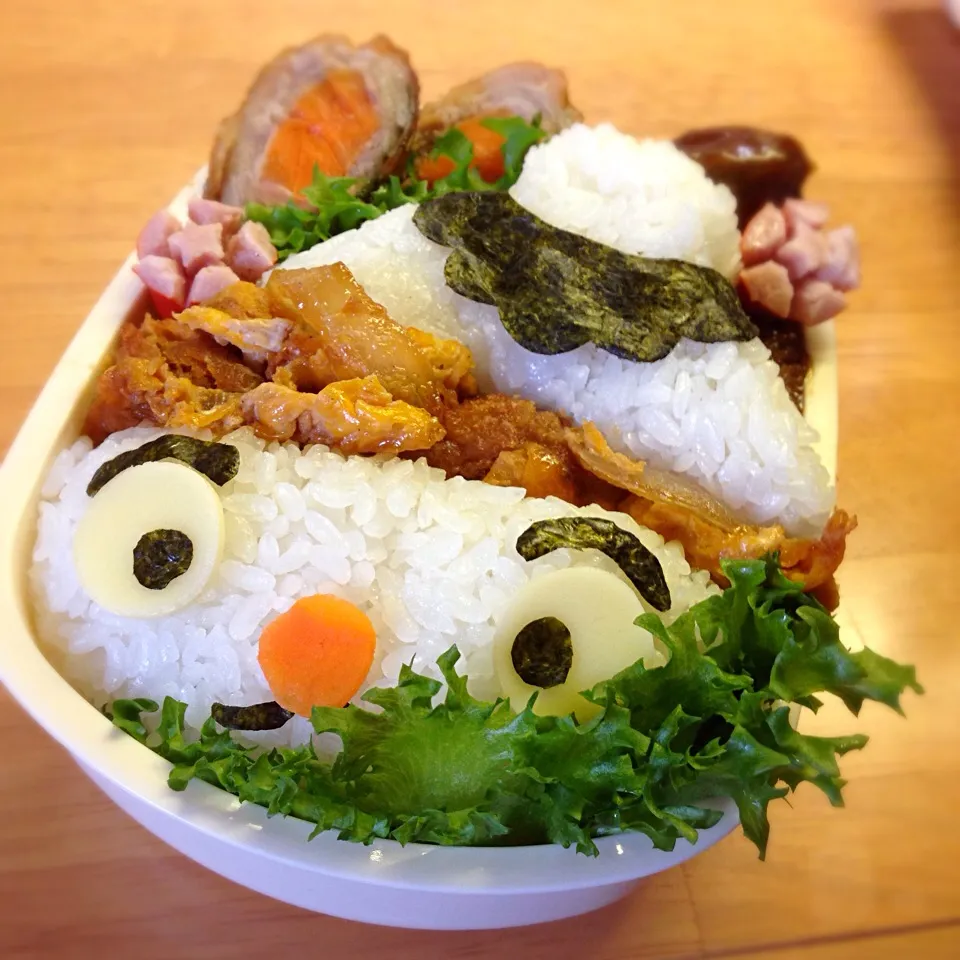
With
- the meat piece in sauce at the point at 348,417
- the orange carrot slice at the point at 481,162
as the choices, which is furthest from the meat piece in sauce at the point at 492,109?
the meat piece in sauce at the point at 348,417

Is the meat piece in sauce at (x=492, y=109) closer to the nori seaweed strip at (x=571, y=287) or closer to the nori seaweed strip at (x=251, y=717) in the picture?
the nori seaweed strip at (x=571, y=287)

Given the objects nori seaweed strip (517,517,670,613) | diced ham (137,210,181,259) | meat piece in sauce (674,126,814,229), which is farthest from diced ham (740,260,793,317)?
diced ham (137,210,181,259)

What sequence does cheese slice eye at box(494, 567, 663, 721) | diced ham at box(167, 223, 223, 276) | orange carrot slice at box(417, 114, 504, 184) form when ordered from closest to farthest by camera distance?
cheese slice eye at box(494, 567, 663, 721) → diced ham at box(167, 223, 223, 276) → orange carrot slice at box(417, 114, 504, 184)

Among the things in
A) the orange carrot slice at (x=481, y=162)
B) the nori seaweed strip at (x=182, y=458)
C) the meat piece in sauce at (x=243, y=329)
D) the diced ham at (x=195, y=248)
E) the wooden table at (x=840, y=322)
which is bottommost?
the wooden table at (x=840, y=322)

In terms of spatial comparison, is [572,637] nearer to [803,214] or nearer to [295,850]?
[295,850]

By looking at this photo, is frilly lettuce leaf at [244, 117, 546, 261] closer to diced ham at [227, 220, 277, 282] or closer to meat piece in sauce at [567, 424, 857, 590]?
diced ham at [227, 220, 277, 282]

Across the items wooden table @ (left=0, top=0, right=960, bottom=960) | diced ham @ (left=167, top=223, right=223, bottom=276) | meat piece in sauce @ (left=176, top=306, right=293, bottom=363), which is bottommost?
wooden table @ (left=0, top=0, right=960, bottom=960)

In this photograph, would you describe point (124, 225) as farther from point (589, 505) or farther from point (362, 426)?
point (589, 505)
